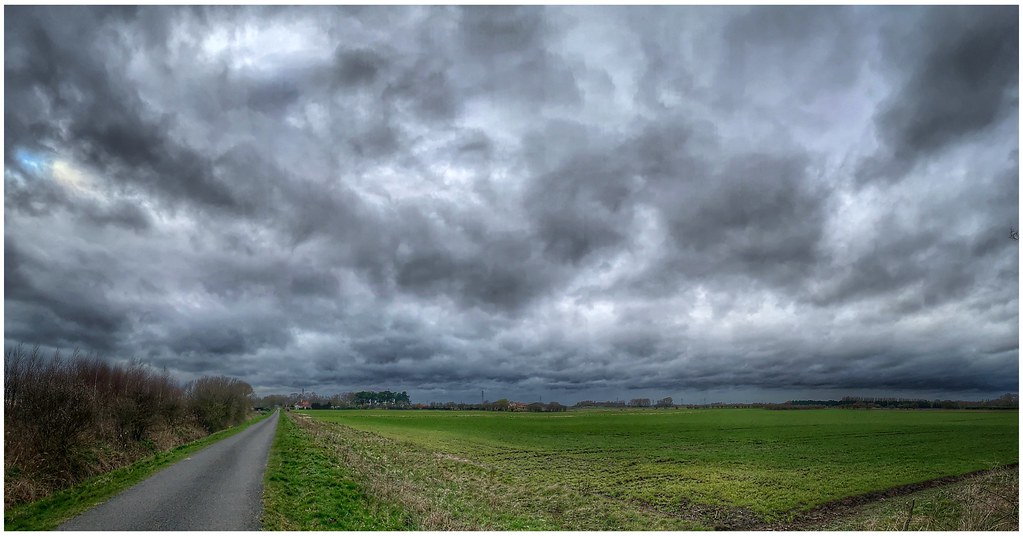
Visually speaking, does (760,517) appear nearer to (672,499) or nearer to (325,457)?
(672,499)

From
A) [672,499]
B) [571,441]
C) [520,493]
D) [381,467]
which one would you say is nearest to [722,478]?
[672,499]

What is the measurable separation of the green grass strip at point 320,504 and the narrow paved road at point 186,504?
60 centimetres

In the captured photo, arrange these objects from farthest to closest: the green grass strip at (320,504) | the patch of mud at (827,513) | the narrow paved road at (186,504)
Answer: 1. the patch of mud at (827,513)
2. the green grass strip at (320,504)
3. the narrow paved road at (186,504)

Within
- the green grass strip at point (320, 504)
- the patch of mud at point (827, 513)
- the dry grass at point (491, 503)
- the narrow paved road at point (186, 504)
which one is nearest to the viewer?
the narrow paved road at point (186, 504)

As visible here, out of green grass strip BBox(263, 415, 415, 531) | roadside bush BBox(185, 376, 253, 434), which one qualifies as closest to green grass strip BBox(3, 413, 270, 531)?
green grass strip BBox(263, 415, 415, 531)

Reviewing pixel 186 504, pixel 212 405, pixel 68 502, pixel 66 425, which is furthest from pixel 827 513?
pixel 212 405

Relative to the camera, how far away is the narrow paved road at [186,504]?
52.5 feet

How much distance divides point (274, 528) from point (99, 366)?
43.9m

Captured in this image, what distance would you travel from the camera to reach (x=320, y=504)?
19.7 metres

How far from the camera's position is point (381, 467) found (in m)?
33.1

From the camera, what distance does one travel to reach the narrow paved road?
52.5ft

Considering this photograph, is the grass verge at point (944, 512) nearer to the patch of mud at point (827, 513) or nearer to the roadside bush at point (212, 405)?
the patch of mud at point (827, 513)

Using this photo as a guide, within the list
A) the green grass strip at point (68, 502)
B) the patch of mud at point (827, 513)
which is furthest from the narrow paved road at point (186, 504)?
the patch of mud at point (827, 513)

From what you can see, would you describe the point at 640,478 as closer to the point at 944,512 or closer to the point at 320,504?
the point at 944,512
